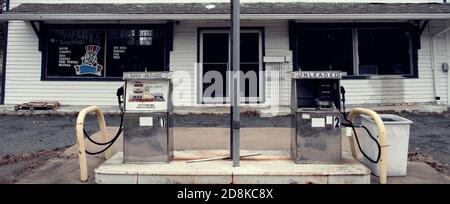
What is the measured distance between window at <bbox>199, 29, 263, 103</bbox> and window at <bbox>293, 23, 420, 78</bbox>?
149cm

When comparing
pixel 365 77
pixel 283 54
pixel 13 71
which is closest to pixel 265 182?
pixel 283 54

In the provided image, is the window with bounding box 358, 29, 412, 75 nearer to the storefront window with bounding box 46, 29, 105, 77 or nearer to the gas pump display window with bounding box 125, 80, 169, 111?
the storefront window with bounding box 46, 29, 105, 77

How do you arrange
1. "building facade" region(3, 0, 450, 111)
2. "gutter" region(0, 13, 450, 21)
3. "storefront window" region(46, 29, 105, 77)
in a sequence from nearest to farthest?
"gutter" region(0, 13, 450, 21), "building facade" region(3, 0, 450, 111), "storefront window" region(46, 29, 105, 77)

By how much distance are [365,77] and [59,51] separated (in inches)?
423

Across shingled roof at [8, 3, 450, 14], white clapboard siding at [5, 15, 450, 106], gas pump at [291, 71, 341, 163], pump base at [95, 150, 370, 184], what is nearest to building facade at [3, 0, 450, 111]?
white clapboard siding at [5, 15, 450, 106]

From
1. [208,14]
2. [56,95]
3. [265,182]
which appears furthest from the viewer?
[56,95]

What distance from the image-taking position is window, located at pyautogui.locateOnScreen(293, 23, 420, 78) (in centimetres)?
1273

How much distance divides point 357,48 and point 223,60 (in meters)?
4.74

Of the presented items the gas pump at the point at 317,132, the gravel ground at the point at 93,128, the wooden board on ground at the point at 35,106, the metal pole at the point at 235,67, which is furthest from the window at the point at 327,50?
the wooden board on ground at the point at 35,106

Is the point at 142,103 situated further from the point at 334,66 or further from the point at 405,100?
the point at 405,100

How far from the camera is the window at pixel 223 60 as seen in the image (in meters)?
12.8

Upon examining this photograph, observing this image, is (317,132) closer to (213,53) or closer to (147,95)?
(147,95)

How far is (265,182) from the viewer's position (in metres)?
4.54

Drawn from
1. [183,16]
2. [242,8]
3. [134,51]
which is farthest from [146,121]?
[134,51]
